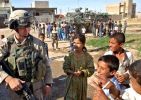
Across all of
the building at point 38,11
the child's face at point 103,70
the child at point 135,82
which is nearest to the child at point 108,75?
the child's face at point 103,70

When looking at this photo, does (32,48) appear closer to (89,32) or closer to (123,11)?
(89,32)

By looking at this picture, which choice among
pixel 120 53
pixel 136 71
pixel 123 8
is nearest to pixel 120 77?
pixel 120 53

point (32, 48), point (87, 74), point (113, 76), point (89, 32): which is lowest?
point (89, 32)

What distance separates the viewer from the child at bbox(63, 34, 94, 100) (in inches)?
176

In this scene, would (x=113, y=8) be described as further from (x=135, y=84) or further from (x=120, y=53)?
(x=135, y=84)

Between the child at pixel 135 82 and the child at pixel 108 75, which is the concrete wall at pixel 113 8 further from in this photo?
the child at pixel 135 82

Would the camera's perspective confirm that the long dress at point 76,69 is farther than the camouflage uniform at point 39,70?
Yes

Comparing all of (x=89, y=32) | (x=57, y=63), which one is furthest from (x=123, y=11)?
(x=57, y=63)

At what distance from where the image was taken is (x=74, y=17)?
1078 inches

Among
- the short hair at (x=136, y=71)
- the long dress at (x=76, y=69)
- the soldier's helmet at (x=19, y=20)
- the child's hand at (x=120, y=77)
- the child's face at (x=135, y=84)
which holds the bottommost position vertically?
the long dress at (x=76, y=69)

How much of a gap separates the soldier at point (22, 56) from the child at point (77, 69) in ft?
3.32

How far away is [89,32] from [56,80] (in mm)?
20007

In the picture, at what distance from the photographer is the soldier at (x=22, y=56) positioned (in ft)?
11.1

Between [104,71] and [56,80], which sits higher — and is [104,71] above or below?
above
